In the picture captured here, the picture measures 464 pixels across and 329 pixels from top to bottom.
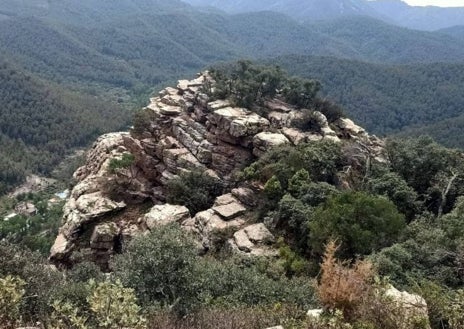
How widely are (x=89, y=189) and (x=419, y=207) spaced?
29665mm

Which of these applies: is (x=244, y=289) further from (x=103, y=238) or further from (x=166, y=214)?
(x=103, y=238)

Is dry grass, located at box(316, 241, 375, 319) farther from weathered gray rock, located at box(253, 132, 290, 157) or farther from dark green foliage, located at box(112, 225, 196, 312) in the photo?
weathered gray rock, located at box(253, 132, 290, 157)

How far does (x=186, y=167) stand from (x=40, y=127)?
14979cm

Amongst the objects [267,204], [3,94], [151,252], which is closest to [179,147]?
[267,204]

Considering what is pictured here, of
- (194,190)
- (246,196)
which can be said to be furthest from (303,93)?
(194,190)

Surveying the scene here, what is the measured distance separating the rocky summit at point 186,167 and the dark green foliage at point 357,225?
449cm

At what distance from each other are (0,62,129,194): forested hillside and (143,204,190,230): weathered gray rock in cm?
11748

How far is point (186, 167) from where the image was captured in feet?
145

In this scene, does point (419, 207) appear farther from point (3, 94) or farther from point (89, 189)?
point (3, 94)

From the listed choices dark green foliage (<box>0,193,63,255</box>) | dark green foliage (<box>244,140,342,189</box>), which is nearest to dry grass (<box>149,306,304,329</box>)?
dark green foliage (<box>244,140,342,189</box>)

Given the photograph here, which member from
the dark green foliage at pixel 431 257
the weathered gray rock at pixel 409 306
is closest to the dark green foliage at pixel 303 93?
the dark green foliage at pixel 431 257

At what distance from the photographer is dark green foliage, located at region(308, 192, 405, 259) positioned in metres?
28.0

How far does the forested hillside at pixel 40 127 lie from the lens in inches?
6161

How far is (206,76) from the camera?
5947 centimetres
